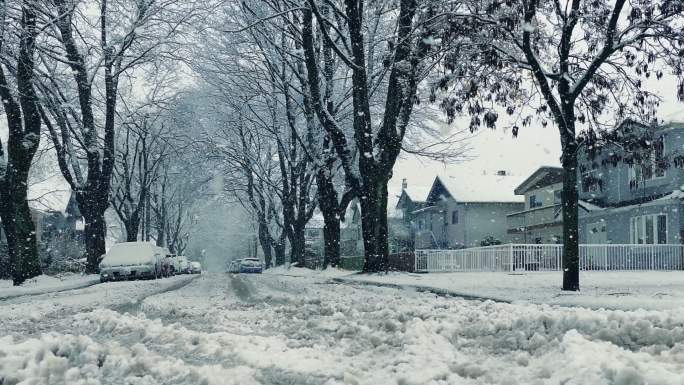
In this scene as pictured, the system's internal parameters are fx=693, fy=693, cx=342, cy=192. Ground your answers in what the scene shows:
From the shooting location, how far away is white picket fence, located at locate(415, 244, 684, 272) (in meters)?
26.3

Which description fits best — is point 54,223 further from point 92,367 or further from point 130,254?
point 92,367

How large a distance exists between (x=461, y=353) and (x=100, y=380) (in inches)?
105

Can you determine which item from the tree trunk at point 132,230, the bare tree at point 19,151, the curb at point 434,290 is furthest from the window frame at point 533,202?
the bare tree at point 19,151

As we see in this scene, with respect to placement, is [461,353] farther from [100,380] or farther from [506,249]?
[506,249]

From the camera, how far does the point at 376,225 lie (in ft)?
65.5

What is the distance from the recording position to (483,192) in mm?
49469

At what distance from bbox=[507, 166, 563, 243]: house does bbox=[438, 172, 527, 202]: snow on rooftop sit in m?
5.26

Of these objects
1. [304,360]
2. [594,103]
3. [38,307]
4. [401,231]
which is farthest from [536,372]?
[401,231]

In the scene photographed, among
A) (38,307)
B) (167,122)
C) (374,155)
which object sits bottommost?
(38,307)

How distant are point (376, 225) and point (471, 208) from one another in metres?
29.4

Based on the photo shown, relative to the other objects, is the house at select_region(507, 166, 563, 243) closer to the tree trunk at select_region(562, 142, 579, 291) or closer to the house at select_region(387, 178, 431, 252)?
the house at select_region(387, 178, 431, 252)

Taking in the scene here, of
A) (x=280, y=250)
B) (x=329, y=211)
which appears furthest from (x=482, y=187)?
(x=329, y=211)

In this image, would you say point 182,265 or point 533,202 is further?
point 182,265

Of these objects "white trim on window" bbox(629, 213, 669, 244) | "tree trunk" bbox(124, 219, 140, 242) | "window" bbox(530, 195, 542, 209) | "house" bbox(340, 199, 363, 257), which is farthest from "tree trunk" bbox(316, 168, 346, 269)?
"house" bbox(340, 199, 363, 257)
